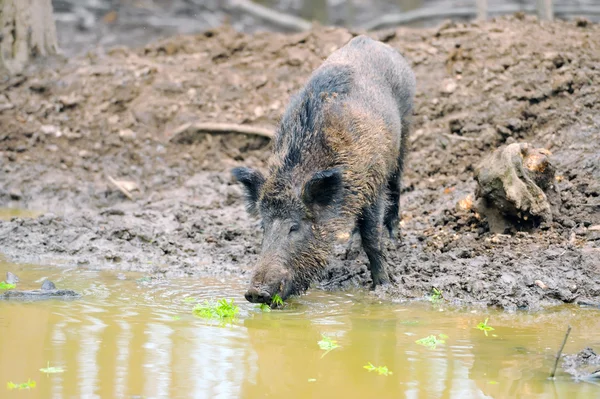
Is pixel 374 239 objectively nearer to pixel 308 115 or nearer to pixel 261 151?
pixel 308 115

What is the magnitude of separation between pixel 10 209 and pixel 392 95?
4911mm

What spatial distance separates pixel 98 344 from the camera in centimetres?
466

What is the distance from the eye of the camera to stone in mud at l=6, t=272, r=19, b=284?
622cm

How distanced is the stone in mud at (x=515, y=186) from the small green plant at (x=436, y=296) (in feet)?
3.82

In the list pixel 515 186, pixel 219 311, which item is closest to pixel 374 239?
pixel 515 186

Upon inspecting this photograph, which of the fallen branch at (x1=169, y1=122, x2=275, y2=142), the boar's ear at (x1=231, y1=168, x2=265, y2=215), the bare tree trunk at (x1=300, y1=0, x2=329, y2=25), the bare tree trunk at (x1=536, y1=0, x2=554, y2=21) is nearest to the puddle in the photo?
the fallen branch at (x1=169, y1=122, x2=275, y2=142)

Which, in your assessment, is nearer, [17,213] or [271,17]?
[17,213]

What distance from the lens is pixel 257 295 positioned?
17.8ft

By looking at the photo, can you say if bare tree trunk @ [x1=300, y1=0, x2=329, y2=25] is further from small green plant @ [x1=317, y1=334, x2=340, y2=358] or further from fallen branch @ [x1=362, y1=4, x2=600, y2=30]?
small green plant @ [x1=317, y1=334, x2=340, y2=358]

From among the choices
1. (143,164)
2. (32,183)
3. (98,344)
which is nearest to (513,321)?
(98,344)

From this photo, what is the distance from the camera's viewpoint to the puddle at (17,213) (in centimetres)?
901

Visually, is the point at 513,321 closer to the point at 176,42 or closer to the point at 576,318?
the point at 576,318

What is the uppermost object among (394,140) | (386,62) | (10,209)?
(386,62)

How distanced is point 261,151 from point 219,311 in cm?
520
